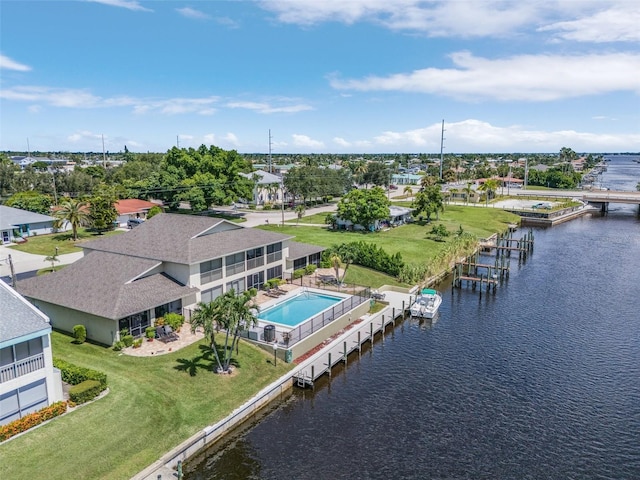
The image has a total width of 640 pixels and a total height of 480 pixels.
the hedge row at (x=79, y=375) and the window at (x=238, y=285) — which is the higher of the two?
the window at (x=238, y=285)

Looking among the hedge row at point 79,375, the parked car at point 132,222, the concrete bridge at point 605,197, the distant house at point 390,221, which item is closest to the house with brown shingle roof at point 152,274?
the hedge row at point 79,375

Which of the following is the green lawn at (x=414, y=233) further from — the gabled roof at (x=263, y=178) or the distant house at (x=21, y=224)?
the distant house at (x=21, y=224)

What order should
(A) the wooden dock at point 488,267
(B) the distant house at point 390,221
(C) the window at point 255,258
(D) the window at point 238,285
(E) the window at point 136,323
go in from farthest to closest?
(B) the distant house at point 390,221 < (A) the wooden dock at point 488,267 < (C) the window at point 255,258 < (D) the window at point 238,285 < (E) the window at point 136,323

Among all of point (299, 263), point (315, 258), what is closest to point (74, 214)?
point (299, 263)

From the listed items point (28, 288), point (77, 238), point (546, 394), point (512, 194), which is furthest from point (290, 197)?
point (546, 394)

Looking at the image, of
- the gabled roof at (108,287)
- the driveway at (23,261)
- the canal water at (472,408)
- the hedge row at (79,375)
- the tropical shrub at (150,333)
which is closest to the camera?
the canal water at (472,408)

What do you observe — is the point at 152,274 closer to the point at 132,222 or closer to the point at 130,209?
the point at 132,222

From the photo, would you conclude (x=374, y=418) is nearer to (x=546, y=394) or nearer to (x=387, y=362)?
(x=387, y=362)
